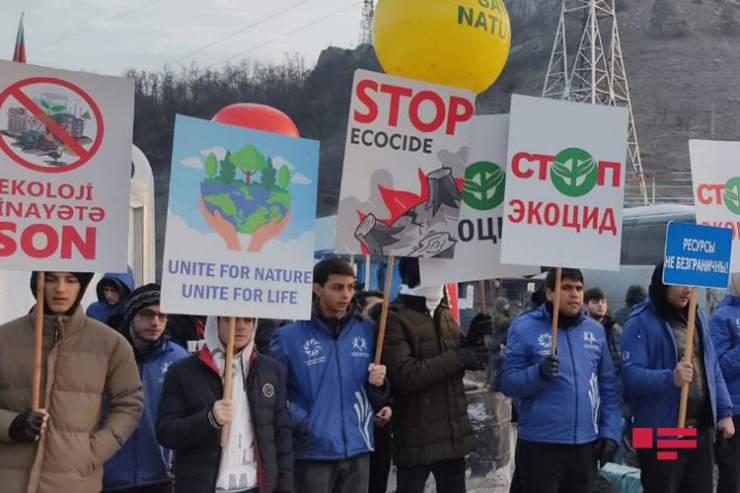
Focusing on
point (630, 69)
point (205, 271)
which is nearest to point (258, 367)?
point (205, 271)

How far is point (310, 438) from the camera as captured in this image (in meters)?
4.56

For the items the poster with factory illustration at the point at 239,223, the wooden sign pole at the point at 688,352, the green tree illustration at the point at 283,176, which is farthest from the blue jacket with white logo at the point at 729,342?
the green tree illustration at the point at 283,176

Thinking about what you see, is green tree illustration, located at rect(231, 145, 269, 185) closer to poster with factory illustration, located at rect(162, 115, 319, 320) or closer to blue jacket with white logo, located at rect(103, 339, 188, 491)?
poster with factory illustration, located at rect(162, 115, 319, 320)

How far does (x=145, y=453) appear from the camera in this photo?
172 inches

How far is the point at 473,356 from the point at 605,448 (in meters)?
0.93

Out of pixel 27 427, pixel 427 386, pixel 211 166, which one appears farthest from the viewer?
pixel 427 386

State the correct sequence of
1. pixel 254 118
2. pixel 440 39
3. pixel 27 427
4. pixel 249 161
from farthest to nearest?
1. pixel 254 118
2. pixel 440 39
3. pixel 249 161
4. pixel 27 427

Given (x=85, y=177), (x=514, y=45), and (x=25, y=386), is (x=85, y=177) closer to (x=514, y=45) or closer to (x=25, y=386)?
(x=25, y=386)

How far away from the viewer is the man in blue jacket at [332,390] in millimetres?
4570

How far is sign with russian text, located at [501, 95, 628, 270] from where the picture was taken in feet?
16.3

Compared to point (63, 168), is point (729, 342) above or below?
below

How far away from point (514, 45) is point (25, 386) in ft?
257

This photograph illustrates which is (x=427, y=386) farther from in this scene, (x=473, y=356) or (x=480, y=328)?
(x=480, y=328)

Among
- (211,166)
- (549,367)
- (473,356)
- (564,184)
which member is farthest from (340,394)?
(564,184)
